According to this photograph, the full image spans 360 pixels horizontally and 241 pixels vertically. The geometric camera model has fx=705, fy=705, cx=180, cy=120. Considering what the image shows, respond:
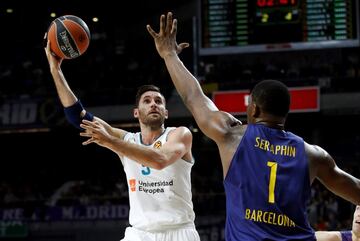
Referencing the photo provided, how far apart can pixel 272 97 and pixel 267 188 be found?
471 mm

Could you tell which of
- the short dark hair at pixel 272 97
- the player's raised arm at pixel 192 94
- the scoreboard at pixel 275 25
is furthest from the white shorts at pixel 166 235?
the scoreboard at pixel 275 25

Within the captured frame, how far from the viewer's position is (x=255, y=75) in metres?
16.8

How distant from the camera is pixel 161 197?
5977 mm

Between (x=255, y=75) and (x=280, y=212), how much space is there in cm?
1339

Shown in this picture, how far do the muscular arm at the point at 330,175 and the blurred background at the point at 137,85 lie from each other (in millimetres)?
10303

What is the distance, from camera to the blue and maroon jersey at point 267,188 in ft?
11.7

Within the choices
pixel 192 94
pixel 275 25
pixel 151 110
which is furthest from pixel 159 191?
pixel 275 25

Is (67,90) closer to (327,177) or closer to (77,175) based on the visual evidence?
(327,177)

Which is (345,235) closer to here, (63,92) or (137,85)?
(63,92)

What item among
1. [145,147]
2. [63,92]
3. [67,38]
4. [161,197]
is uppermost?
[67,38]

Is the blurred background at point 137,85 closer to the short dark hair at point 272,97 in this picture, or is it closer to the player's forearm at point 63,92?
the player's forearm at point 63,92

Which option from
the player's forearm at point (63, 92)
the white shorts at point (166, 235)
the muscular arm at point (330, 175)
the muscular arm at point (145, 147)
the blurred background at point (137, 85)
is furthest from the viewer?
the blurred background at point (137, 85)

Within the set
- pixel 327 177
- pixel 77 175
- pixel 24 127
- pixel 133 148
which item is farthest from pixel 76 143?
pixel 327 177

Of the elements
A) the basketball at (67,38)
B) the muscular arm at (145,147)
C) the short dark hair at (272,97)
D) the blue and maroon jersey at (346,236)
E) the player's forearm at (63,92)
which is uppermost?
the basketball at (67,38)
